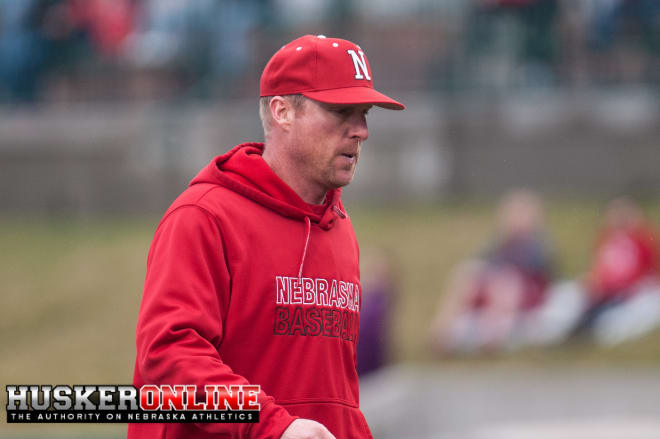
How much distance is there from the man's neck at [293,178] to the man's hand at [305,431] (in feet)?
2.30

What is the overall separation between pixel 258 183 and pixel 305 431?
0.72m

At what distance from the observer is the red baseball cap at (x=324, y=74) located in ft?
9.52

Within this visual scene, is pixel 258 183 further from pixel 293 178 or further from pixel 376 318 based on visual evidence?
pixel 376 318

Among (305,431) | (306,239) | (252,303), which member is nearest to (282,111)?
(306,239)

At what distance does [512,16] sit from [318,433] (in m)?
12.0

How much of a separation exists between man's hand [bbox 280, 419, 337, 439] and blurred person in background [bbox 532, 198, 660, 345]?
898 cm

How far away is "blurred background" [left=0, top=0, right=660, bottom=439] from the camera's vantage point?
37.3 feet

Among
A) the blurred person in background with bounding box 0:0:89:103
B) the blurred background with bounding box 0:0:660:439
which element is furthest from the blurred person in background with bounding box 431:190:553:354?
the blurred person in background with bounding box 0:0:89:103

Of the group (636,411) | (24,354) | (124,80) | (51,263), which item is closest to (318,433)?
(636,411)

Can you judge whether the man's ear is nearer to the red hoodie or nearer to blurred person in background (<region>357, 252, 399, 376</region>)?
the red hoodie

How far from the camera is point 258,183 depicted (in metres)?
2.95

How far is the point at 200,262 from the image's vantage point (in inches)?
106

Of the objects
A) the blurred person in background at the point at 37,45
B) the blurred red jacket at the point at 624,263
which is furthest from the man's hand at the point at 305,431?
the blurred person in background at the point at 37,45

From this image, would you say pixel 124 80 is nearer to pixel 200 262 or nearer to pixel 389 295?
pixel 389 295
